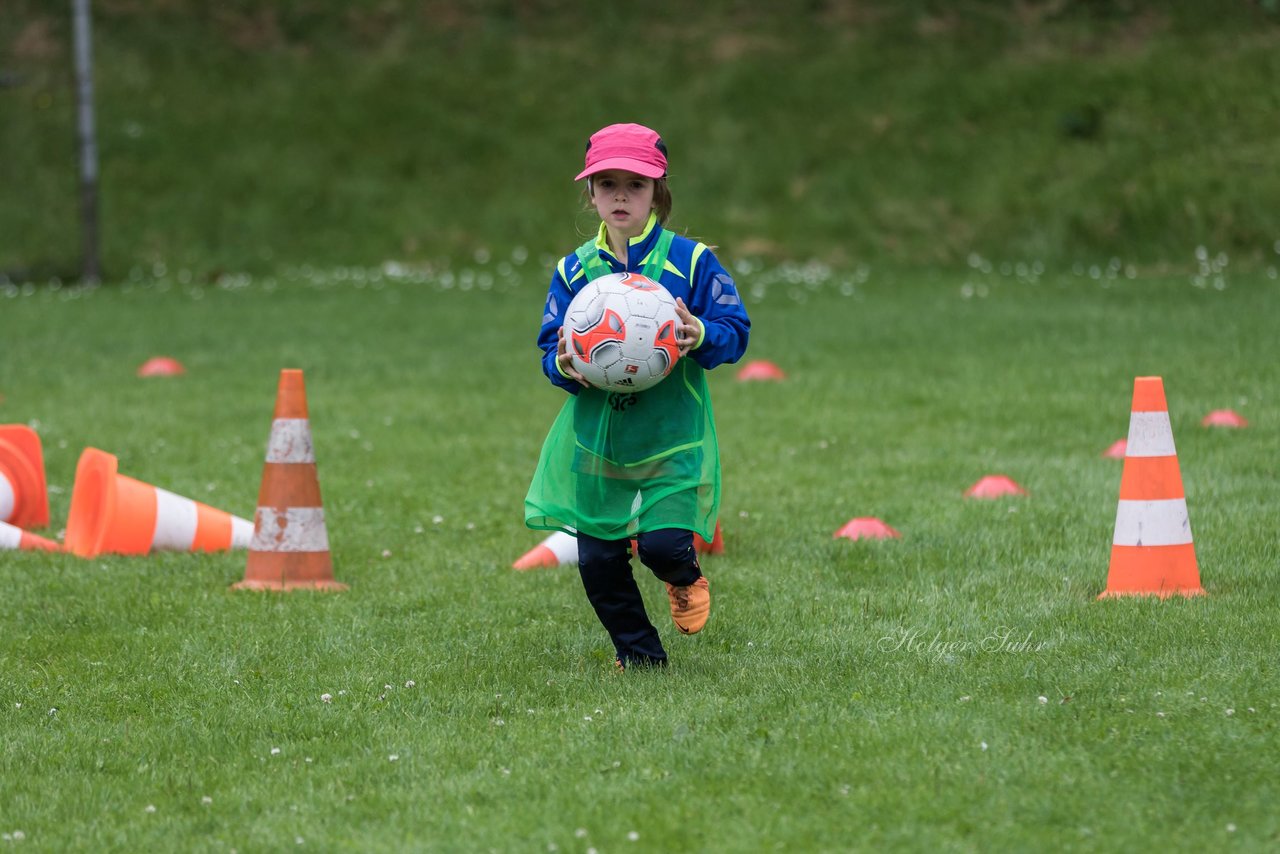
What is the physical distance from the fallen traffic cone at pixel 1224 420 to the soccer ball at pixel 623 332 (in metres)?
6.36

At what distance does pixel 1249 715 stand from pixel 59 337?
14.9m

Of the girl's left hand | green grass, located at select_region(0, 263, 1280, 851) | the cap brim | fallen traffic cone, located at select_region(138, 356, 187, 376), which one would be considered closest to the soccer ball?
the girl's left hand

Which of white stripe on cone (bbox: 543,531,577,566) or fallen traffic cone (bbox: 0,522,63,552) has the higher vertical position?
fallen traffic cone (bbox: 0,522,63,552)

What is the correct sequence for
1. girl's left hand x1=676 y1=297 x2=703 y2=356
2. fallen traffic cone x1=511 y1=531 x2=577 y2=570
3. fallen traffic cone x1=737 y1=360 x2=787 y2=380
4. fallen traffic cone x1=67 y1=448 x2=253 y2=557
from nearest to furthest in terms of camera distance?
girl's left hand x1=676 y1=297 x2=703 y2=356
fallen traffic cone x1=511 y1=531 x2=577 y2=570
fallen traffic cone x1=67 y1=448 x2=253 y2=557
fallen traffic cone x1=737 y1=360 x2=787 y2=380

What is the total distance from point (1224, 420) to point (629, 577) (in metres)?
6.27

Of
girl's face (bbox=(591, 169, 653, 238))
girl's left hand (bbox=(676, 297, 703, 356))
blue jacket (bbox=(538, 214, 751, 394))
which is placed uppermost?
girl's face (bbox=(591, 169, 653, 238))

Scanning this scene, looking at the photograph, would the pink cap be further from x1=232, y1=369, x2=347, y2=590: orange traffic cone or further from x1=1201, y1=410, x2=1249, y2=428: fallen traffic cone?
x1=1201, y1=410, x2=1249, y2=428: fallen traffic cone

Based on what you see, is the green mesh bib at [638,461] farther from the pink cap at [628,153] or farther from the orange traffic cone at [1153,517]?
the orange traffic cone at [1153,517]

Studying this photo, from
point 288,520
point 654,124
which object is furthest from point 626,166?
point 654,124

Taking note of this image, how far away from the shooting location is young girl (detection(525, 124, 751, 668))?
5652 mm

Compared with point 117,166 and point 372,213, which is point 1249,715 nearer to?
point 372,213

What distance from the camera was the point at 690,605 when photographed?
577 centimetres

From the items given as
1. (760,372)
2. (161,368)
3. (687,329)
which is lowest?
(687,329)

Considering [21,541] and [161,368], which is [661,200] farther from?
[161,368]
